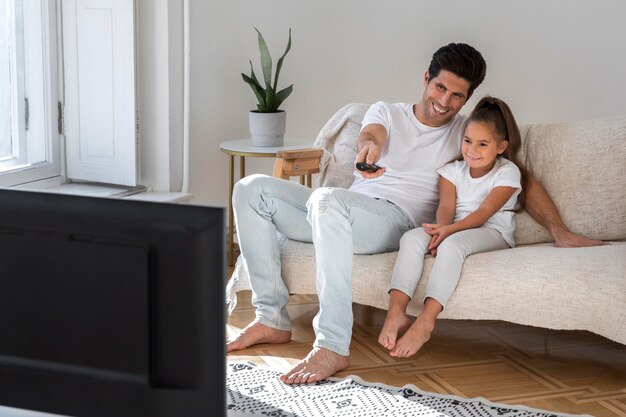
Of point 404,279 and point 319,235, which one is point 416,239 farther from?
point 319,235

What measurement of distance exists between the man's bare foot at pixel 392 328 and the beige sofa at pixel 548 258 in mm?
136

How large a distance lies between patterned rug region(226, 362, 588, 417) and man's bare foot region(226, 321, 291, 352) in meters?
0.24

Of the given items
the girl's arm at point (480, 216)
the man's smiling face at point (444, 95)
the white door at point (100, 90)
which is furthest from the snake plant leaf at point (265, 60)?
the girl's arm at point (480, 216)

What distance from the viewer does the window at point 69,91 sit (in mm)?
3652

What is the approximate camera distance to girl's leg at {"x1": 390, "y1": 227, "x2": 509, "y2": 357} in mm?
2631

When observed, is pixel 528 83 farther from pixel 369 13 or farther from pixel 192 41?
pixel 192 41

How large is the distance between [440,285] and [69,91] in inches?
75.9

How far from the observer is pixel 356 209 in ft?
9.12

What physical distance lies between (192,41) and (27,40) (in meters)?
0.75

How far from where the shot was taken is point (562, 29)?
4184 mm

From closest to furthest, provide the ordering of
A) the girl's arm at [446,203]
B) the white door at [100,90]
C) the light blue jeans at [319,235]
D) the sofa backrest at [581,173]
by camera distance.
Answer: the light blue jeans at [319,235], the girl's arm at [446,203], the sofa backrest at [581,173], the white door at [100,90]

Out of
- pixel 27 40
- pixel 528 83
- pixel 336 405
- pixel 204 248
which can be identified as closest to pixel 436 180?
pixel 336 405

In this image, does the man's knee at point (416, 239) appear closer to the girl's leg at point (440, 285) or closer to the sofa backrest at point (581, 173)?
the girl's leg at point (440, 285)

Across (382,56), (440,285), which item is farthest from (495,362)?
(382,56)
